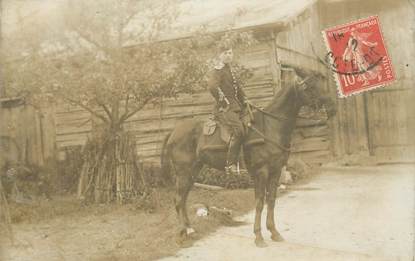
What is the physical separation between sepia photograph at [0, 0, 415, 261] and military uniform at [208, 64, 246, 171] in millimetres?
17

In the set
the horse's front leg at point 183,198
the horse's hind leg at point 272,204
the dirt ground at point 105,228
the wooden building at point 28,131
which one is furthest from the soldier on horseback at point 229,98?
the wooden building at point 28,131

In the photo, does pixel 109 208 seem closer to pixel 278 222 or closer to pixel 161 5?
pixel 278 222

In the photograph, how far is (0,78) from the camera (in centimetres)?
673

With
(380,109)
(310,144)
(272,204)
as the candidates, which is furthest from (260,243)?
(380,109)

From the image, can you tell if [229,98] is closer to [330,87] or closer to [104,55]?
[104,55]

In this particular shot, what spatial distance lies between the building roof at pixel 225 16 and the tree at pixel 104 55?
156 millimetres

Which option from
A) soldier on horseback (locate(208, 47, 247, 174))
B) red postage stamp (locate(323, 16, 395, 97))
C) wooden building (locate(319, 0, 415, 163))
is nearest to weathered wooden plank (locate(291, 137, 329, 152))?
wooden building (locate(319, 0, 415, 163))

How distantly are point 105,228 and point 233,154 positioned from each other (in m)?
2.21

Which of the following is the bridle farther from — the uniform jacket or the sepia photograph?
the uniform jacket

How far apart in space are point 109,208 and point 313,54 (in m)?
4.95

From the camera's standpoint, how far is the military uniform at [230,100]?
579 centimetres

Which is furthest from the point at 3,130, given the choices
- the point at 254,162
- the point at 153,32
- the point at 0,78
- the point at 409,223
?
the point at 409,223

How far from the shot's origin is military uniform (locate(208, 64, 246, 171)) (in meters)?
5.79

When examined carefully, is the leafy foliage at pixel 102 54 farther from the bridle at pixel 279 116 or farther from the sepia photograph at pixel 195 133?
the bridle at pixel 279 116
